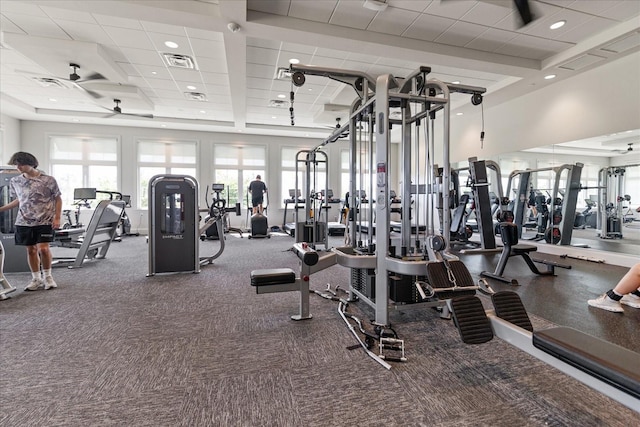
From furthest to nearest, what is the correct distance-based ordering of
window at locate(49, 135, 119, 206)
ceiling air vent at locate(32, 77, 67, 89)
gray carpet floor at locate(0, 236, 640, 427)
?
1. window at locate(49, 135, 119, 206)
2. ceiling air vent at locate(32, 77, 67, 89)
3. gray carpet floor at locate(0, 236, 640, 427)

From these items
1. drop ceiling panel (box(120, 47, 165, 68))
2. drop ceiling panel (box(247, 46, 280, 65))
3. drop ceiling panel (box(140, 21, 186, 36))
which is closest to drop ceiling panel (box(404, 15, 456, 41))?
drop ceiling panel (box(247, 46, 280, 65))

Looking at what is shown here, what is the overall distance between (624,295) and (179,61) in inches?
269

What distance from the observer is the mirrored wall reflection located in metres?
5.56

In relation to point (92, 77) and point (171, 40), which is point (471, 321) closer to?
point (171, 40)

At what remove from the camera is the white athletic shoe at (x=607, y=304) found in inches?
113

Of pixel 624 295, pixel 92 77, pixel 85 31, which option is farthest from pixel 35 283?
pixel 624 295

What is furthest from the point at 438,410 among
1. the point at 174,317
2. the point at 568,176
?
the point at 568,176

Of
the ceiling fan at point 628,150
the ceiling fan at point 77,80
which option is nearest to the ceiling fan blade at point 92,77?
the ceiling fan at point 77,80

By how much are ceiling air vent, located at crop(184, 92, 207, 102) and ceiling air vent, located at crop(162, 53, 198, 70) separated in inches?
58.9

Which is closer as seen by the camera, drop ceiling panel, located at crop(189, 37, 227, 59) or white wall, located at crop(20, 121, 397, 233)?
drop ceiling panel, located at crop(189, 37, 227, 59)

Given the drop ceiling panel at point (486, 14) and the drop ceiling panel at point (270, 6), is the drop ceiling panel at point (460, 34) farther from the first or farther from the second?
the drop ceiling panel at point (270, 6)

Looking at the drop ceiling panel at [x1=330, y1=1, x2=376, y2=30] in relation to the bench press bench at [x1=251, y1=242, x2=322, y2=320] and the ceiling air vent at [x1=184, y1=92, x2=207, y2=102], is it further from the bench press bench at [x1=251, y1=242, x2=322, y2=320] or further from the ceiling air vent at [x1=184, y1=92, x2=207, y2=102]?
the ceiling air vent at [x1=184, y1=92, x2=207, y2=102]

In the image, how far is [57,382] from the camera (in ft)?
5.79

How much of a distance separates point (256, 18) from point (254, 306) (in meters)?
3.53
